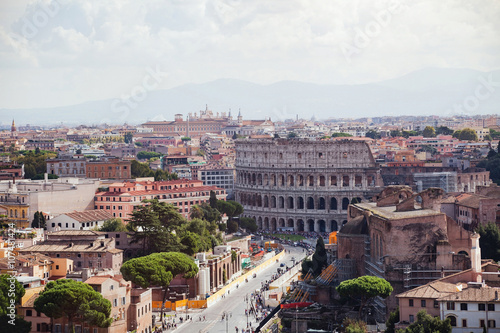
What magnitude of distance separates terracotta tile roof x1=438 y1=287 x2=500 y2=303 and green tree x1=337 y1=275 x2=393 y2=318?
6650mm

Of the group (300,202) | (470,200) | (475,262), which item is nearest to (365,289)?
(475,262)

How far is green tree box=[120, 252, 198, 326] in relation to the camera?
59812 mm

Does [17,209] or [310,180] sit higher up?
[17,209]

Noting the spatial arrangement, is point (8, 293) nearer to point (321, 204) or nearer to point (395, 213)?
point (395, 213)

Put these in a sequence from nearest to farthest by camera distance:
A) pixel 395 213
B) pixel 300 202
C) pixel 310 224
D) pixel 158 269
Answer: pixel 395 213 → pixel 158 269 → pixel 310 224 → pixel 300 202

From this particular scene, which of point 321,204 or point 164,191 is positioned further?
point 321,204

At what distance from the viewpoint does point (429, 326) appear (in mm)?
45406

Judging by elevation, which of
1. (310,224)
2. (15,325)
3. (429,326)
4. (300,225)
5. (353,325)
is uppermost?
(429,326)

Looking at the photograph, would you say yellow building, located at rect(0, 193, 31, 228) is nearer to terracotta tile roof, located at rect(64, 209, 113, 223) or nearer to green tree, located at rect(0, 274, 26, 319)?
terracotta tile roof, located at rect(64, 209, 113, 223)

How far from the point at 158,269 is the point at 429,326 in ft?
68.7

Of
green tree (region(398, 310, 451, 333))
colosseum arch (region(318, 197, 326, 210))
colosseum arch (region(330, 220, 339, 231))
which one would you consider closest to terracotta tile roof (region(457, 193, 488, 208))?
green tree (region(398, 310, 451, 333))

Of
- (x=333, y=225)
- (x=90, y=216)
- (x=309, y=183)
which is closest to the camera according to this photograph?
(x=90, y=216)

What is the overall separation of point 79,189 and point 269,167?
36.7 m

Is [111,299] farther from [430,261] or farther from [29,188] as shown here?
[29,188]
